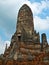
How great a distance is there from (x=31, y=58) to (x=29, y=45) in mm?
5734

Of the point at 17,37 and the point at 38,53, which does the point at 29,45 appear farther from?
the point at 17,37

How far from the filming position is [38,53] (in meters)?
50.5

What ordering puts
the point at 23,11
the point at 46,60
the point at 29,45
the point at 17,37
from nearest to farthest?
the point at 46,60
the point at 29,45
the point at 17,37
the point at 23,11

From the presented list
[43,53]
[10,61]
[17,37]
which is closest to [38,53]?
[43,53]

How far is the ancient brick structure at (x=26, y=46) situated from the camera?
4728 cm

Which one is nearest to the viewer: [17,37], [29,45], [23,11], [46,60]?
[46,60]

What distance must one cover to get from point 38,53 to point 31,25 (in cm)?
1340

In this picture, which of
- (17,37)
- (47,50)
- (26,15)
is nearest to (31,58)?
(47,50)

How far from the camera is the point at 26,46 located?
2032 inches

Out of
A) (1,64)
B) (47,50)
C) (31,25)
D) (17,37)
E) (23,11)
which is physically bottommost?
(1,64)

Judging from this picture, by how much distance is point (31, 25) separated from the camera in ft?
203

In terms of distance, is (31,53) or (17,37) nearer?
(31,53)

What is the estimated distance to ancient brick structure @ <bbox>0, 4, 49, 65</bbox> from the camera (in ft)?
155

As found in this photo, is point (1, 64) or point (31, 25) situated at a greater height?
point (31, 25)
